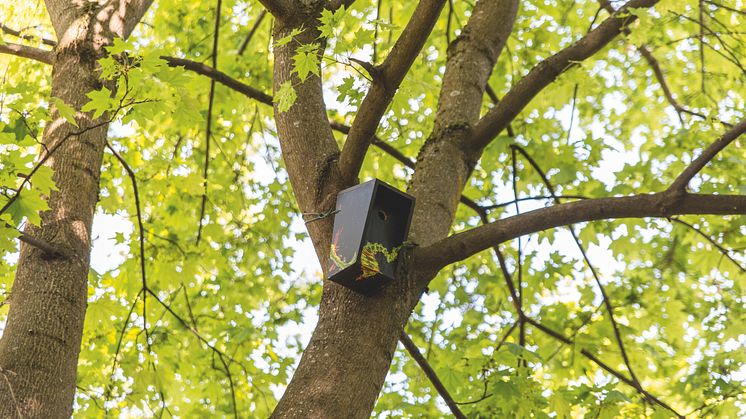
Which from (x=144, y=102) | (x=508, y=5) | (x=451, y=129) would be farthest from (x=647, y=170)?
(x=144, y=102)

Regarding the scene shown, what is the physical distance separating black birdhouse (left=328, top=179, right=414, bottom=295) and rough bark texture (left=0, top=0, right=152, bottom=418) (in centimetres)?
82

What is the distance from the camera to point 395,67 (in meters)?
2.38

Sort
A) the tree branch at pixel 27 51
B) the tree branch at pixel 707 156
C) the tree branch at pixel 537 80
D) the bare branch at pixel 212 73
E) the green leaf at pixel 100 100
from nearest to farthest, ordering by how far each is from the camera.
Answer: the tree branch at pixel 707 156, the green leaf at pixel 100 100, the tree branch at pixel 537 80, the tree branch at pixel 27 51, the bare branch at pixel 212 73

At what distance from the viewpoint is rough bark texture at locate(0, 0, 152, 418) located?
2207 millimetres

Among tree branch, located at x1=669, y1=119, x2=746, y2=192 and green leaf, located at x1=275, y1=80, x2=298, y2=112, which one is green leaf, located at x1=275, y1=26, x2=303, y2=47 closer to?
green leaf, located at x1=275, y1=80, x2=298, y2=112

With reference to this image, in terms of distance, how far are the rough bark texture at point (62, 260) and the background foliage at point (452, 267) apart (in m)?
0.62

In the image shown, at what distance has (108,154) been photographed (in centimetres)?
475

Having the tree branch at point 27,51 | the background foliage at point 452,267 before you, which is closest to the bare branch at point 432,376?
the background foliage at point 452,267

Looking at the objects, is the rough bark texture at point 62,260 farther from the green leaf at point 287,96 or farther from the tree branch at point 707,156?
the tree branch at point 707,156

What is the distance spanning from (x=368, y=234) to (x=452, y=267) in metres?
2.86

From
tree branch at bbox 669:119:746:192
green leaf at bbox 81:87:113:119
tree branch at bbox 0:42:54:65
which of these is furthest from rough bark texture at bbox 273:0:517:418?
tree branch at bbox 0:42:54:65

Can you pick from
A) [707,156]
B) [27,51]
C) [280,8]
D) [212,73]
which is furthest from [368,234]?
[27,51]

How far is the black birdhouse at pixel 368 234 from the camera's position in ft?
7.77

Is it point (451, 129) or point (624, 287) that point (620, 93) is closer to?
point (624, 287)
